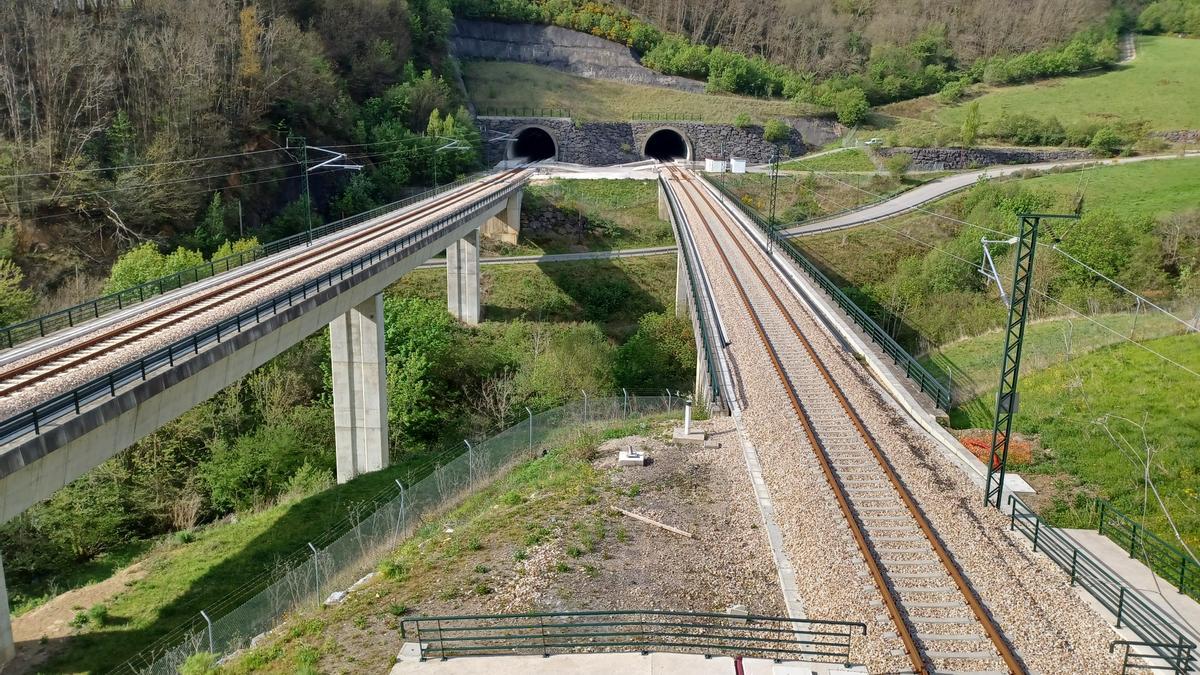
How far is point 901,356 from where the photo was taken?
28.3m

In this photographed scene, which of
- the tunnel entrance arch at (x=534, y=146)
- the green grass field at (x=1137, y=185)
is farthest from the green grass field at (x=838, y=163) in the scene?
the tunnel entrance arch at (x=534, y=146)

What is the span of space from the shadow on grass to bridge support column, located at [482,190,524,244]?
3562cm

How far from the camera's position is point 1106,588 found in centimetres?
1439

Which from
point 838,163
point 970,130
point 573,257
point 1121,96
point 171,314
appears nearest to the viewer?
point 171,314

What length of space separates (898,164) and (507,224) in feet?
137

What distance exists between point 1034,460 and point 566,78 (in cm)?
8937

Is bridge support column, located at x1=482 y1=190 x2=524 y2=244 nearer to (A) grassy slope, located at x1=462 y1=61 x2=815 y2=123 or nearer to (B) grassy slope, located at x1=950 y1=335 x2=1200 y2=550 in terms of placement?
(A) grassy slope, located at x1=462 y1=61 x2=815 y2=123

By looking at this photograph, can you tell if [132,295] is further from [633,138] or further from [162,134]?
[633,138]

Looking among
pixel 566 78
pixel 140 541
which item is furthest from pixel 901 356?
pixel 566 78

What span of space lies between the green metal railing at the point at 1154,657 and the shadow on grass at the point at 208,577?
69.4ft

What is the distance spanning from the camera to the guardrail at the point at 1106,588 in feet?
42.1

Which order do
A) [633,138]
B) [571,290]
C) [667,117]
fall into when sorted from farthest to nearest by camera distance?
[667,117] < [633,138] < [571,290]

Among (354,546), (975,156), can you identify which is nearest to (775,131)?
(975,156)

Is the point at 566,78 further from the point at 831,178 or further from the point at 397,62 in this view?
the point at 831,178
